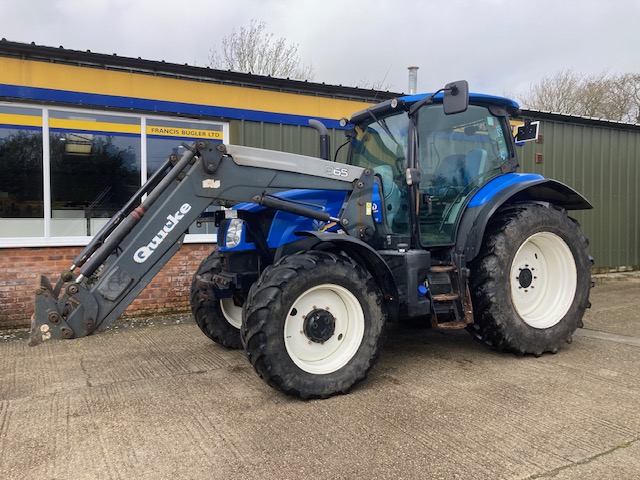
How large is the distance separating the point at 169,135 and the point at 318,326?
15.3 ft

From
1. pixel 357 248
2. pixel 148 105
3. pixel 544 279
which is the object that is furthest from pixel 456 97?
pixel 148 105

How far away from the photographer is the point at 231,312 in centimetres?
495

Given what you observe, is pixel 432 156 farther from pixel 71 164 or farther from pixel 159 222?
A: pixel 71 164

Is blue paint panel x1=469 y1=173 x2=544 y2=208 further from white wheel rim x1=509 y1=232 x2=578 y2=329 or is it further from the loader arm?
the loader arm

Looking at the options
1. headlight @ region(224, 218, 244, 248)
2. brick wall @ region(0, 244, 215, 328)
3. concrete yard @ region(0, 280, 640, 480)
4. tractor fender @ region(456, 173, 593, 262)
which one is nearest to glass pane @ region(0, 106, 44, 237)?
brick wall @ region(0, 244, 215, 328)

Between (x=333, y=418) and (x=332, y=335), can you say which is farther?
(x=332, y=335)

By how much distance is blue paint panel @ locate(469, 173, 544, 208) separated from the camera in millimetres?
4508

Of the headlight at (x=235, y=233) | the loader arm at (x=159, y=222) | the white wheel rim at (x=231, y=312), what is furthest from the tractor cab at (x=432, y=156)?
the white wheel rim at (x=231, y=312)

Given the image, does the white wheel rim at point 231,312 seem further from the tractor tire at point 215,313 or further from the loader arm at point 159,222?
the loader arm at point 159,222

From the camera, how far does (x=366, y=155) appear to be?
500 centimetres

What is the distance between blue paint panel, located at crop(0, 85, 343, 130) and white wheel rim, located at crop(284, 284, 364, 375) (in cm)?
445

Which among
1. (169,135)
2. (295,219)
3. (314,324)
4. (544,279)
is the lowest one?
A: (314,324)

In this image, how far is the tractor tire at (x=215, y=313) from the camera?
477 centimetres

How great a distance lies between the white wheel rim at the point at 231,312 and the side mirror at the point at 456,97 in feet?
8.87
